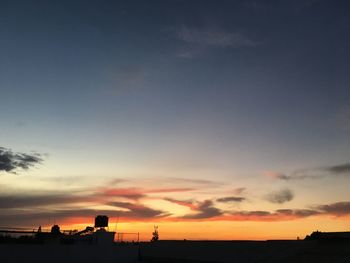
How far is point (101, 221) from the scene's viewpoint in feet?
214

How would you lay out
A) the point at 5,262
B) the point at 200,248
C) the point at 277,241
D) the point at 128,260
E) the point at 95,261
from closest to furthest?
the point at 277,241 < the point at 5,262 < the point at 200,248 < the point at 95,261 < the point at 128,260

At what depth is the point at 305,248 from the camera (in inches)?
1641

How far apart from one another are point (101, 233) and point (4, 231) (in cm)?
1420

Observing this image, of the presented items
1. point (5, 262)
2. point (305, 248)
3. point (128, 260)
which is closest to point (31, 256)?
point (5, 262)

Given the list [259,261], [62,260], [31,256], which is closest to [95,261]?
[62,260]

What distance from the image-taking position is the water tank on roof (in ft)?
213

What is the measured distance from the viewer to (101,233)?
62344 millimetres

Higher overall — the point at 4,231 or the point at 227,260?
the point at 4,231

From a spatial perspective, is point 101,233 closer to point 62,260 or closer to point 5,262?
point 62,260

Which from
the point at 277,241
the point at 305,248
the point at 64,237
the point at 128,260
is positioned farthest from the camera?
the point at 64,237

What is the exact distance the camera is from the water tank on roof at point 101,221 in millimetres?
64938

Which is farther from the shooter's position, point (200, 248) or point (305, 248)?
point (200, 248)

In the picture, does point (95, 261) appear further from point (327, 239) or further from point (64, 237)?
point (327, 239)

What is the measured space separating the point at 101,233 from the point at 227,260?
24.2 metres
